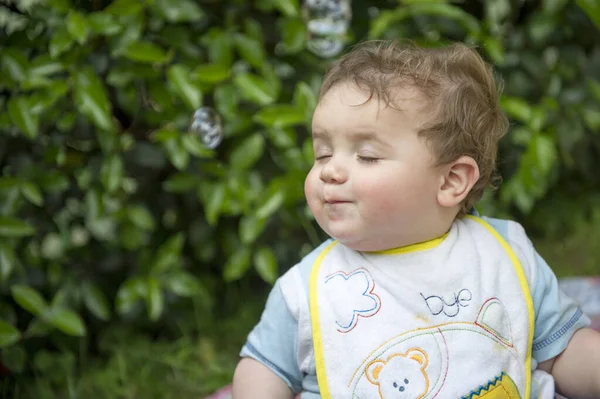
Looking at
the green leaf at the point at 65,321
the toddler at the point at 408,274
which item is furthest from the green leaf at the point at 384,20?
the green leaf at the point at 65,321

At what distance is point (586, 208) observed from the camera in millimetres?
3172

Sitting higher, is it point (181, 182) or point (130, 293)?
point (181, 182)

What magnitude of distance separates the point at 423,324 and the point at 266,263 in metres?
0.98

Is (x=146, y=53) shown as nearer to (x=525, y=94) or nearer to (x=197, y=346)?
(x=197, y=346)

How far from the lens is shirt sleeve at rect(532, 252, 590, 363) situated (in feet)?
4.94

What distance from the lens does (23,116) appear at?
1.93 meters

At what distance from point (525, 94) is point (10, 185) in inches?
65.6

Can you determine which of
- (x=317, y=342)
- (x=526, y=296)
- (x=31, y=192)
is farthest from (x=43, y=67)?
(x=526, y=296)

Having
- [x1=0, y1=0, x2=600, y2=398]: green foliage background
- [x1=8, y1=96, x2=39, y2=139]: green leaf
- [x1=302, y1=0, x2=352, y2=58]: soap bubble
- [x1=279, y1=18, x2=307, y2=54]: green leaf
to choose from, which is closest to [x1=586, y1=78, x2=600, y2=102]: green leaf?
[x1=0, y1=0, x2=600, y2=398]: green foliage background

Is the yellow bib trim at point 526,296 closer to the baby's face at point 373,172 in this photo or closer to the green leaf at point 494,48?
the baby's face at point 373,172

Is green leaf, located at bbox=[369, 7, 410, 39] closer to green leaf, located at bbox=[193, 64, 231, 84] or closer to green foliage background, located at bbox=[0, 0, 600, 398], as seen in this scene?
green foliage background, located at bbox=[0, 0, 600, 398]

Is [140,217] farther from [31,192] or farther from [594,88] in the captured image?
[594,88]

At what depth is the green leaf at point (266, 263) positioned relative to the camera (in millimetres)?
2297

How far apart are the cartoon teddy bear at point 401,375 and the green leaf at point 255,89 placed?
931mm
